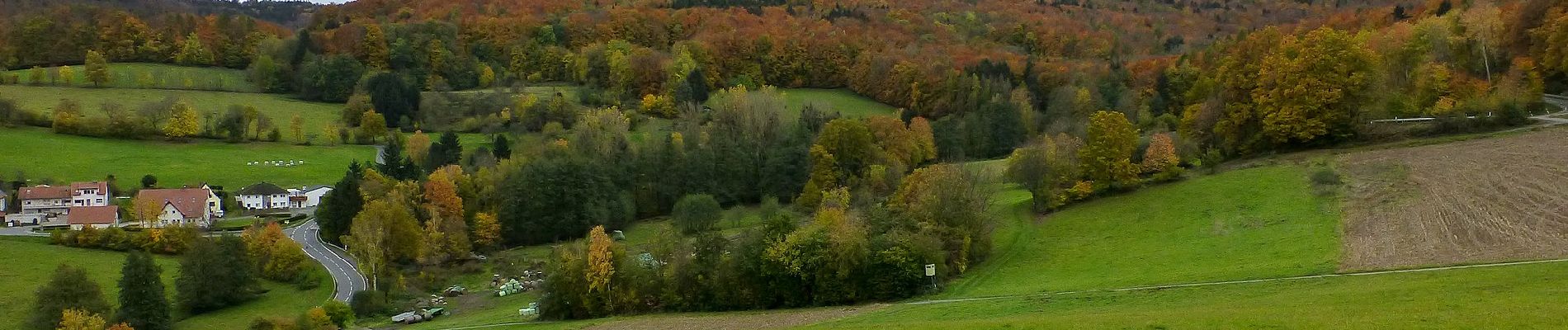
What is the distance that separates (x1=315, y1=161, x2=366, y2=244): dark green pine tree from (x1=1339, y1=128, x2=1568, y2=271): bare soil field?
56.2 meters

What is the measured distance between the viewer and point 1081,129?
3056 inches

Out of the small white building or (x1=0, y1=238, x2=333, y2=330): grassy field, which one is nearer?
(x1=0, y1=238, x2=333, y2=330): grassy field

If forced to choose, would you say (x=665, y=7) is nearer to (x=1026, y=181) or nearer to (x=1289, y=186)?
(x=1026, y=181)

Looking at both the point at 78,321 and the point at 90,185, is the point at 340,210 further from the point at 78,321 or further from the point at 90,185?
the point at 78,321

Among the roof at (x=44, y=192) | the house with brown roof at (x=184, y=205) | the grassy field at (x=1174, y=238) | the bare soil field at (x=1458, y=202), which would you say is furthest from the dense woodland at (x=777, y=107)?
the roof at (x=44, y=192)

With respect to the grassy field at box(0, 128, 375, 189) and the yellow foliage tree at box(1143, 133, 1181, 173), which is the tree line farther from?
the yellow foliage tree at box(1143, 133, 1181, 173)

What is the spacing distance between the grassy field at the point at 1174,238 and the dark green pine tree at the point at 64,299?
36868mm

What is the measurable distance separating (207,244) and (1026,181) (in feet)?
139

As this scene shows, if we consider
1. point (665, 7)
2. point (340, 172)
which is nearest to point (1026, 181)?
point (340, 172)

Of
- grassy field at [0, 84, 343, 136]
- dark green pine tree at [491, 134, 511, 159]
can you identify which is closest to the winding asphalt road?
dark green pine tree at [491, 134, 511, 159]

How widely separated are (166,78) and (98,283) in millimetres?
68494

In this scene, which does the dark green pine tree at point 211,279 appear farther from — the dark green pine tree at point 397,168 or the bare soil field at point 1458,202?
the bare soil field at point 1458,202

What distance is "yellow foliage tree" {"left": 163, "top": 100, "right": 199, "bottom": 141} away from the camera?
92188 mm

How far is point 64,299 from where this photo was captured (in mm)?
46125
